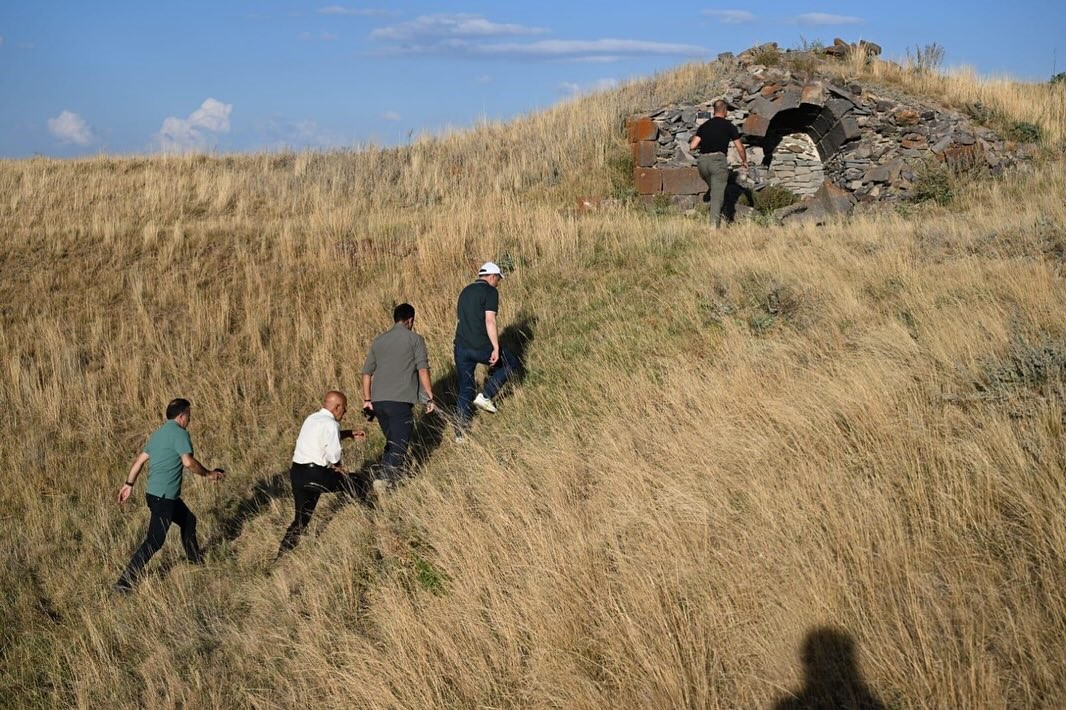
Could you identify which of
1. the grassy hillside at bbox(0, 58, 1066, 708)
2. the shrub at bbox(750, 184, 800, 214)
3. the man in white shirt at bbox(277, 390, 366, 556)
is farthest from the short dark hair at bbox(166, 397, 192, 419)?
the shrub at bbox(750, 184, 800, 214)

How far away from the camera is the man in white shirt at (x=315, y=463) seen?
6512 millimetres

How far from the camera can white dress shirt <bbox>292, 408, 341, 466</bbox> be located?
6508 mm

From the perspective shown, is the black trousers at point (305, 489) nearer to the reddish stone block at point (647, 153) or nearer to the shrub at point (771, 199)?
the reddish stone block at point (647, 153)

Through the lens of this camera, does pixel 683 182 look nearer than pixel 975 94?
Yes

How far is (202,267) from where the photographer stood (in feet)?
40.7

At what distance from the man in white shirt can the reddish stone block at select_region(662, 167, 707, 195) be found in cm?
1024

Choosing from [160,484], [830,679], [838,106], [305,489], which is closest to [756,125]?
[838,106]

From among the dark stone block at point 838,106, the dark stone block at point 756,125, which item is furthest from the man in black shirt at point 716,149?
the dark stone block at point 838,106

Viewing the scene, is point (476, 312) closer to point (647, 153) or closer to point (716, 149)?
point (716, 149)

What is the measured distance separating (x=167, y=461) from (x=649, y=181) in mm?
11010

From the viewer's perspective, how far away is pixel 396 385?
7293 millimetres

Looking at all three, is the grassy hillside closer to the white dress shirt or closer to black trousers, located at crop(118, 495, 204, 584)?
black trousers, located at crop(118, 495, 204, 584)

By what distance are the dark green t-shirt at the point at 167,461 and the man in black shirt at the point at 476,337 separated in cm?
244

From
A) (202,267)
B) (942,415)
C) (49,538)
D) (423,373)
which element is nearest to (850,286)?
(942,415)
